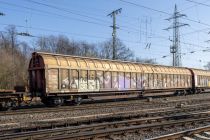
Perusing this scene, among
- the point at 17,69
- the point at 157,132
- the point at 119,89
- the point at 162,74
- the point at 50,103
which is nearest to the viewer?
the point at 157,132

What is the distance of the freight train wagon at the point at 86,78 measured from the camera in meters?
22.2

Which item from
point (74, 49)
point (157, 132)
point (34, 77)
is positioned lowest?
point (157, 132)

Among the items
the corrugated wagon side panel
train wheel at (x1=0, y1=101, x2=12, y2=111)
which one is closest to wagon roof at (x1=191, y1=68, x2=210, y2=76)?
the corrugated wagon side panel

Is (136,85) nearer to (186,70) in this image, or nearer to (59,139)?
(186,70)

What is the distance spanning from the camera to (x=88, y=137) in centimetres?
1043

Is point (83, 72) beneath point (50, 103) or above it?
above

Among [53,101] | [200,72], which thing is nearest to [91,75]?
[53,101]

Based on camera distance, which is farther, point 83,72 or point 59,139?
point 83,72

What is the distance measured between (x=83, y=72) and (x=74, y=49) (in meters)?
67.6

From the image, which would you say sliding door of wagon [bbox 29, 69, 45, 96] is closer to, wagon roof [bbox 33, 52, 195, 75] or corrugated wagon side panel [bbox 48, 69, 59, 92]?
corrugated wagon side panel [bbox 48, 69, 59, 92]

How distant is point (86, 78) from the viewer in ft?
81.5

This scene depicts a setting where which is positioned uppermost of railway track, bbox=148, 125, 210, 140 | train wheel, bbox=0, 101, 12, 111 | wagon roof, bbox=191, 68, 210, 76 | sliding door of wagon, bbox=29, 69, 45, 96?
wagon roof, bbox=191, 68, 210, 76

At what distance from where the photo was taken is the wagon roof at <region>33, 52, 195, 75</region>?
22.6m

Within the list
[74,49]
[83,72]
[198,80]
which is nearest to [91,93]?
[83,72]
